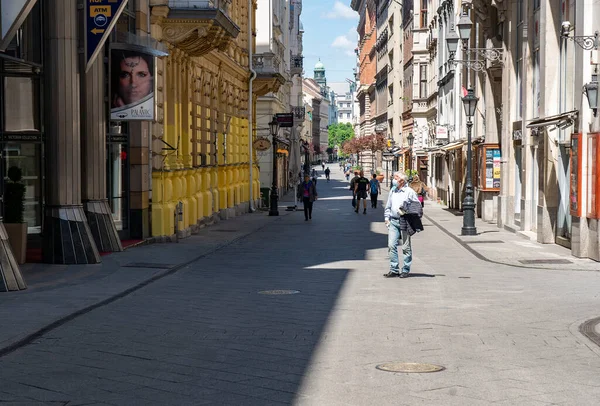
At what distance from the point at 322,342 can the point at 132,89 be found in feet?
42.0

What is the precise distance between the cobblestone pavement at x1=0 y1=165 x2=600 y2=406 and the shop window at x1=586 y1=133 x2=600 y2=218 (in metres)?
1.65

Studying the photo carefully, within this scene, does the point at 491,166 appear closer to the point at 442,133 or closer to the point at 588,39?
the point at 588,39

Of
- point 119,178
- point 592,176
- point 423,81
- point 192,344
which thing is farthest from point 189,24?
point 423,81

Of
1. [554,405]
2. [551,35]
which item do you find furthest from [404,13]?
[554,405]

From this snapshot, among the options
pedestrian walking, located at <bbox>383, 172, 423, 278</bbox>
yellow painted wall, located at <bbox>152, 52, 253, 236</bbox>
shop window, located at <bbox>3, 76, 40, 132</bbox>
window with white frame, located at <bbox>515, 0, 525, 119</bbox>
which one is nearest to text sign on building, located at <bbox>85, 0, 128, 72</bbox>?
shop window, located at <bbox>3, 76, 40, 132</bbox>

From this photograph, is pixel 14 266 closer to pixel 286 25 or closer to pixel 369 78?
pixel 286 25

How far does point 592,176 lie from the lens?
20.2 m

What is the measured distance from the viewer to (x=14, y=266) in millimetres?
15141

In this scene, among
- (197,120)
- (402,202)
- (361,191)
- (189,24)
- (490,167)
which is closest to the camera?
(402,202)

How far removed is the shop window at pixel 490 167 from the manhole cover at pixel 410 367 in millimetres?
25531

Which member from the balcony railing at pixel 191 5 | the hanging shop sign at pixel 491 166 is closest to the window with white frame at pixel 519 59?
the hanging shop sign at pixel 491 166

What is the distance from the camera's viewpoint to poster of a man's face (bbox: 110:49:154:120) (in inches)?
882

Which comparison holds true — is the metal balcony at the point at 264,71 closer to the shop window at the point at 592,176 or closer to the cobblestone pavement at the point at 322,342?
the shop window at the point at 592,176

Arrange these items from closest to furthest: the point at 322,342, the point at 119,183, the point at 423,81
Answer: the point at 322,342 → the point at 119,183 → the point at 423,81
